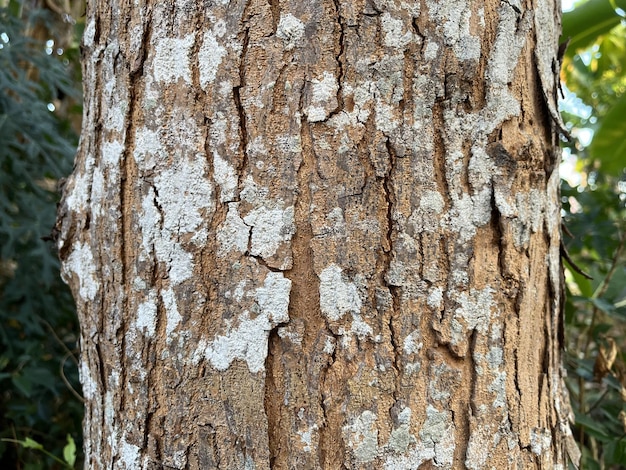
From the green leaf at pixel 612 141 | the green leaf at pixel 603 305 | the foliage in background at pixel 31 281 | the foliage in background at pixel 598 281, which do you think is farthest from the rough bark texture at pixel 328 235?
the green leaf at pixel 612 141

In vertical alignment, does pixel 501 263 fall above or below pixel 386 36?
below

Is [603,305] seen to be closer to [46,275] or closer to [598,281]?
[598,281]

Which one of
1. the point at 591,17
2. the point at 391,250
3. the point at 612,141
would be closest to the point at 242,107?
the point at 391,250

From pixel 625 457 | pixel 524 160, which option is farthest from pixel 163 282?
pixel 625 457

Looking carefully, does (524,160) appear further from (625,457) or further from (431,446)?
(625,457)

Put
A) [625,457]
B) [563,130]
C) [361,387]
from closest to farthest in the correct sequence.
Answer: [361,387] → [563,130] → [625,457]

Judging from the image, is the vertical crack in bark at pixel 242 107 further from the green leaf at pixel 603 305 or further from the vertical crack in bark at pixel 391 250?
the green leaf at pixel 603 305

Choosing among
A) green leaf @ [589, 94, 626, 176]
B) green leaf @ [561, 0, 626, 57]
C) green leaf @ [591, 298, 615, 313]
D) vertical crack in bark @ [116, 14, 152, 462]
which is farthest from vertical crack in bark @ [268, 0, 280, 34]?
green leaf @ [589, 94, 626, 176]
